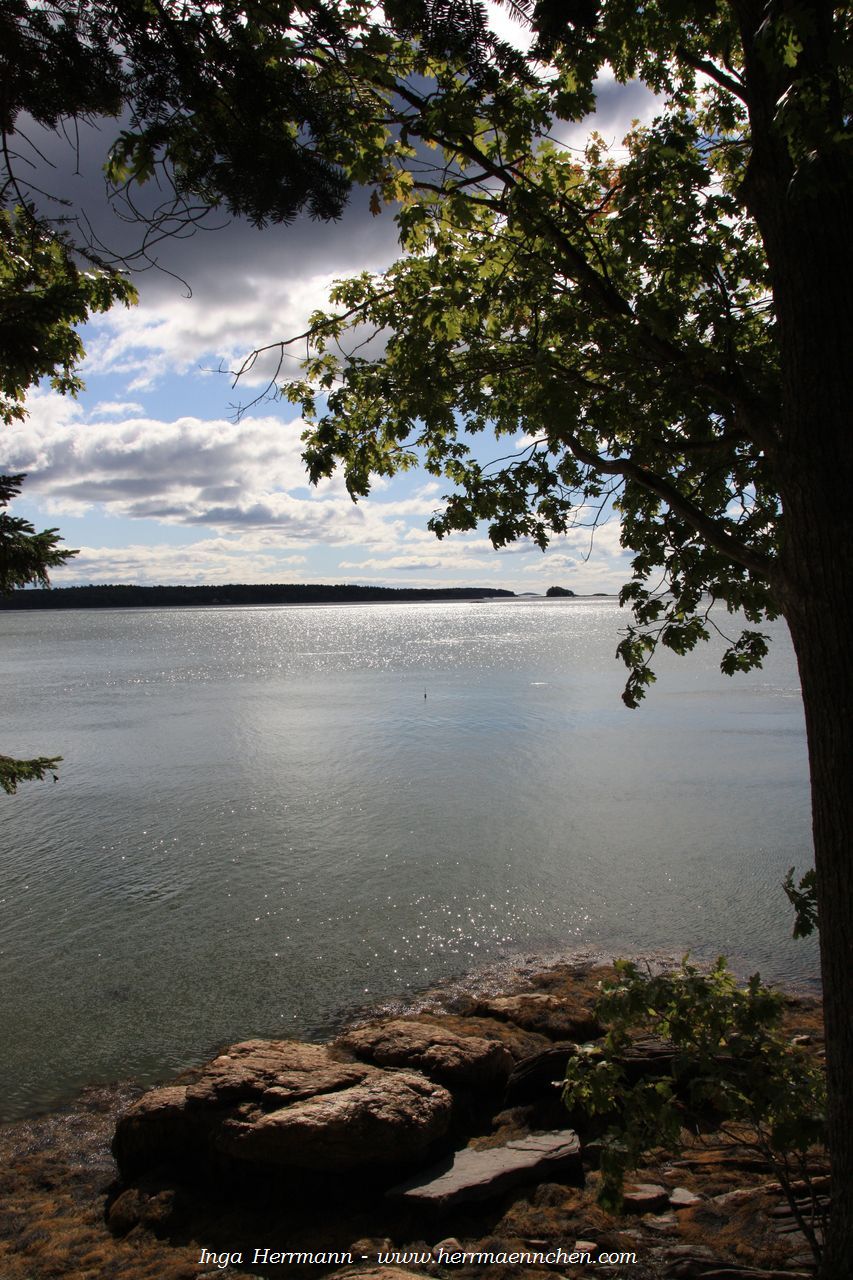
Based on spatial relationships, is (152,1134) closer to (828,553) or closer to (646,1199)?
(646,1199)

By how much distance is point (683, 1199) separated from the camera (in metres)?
5.87

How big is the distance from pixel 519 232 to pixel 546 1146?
7.05 meters

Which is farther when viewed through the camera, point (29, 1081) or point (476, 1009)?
point (476, 1009)

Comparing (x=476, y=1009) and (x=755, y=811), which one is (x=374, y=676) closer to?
(x=755, y=811)

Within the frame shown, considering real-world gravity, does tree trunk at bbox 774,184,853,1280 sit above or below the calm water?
above

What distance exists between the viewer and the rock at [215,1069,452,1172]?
629cm

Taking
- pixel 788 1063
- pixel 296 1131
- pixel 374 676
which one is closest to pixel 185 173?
pixel 788 1063

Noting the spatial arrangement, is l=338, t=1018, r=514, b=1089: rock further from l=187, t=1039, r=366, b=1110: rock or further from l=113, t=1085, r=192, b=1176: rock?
l=113, t=1085, r=192, b=1176: rock

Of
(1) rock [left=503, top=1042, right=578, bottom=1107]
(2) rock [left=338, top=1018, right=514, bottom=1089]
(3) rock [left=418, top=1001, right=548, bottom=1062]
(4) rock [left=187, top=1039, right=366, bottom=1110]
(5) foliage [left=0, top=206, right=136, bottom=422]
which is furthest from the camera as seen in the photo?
(3) rock [left=418, top=1001, right=548, bottom=1062]

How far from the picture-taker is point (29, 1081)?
8.97m

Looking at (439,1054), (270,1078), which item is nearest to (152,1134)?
(270,1078)

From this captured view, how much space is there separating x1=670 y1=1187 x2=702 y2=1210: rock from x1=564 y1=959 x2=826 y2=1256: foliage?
4.32 ft

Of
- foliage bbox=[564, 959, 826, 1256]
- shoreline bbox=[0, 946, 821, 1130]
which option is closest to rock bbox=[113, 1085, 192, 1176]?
shoreline bbox=[0, 946, 821, 1130]

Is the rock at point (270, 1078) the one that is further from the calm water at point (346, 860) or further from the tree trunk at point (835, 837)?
the tree trunk at point (835, 837)
